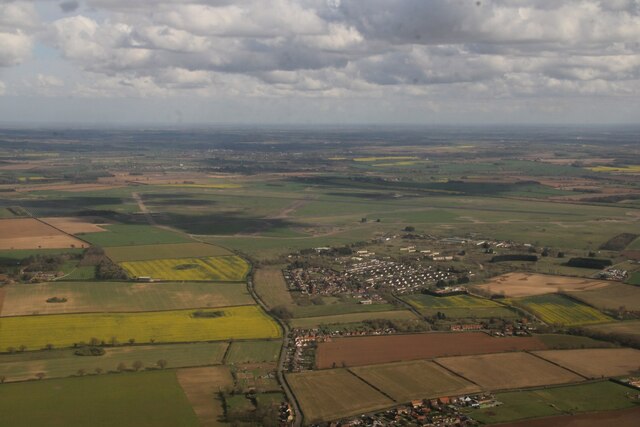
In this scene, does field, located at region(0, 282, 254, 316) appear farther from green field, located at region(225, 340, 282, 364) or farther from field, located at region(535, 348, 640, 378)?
field, located at region(535, 348, 640, 378)

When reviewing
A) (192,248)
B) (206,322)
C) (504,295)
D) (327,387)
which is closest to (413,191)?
(192,248)

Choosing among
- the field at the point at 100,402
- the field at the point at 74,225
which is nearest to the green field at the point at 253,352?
the field at the point at 100,402

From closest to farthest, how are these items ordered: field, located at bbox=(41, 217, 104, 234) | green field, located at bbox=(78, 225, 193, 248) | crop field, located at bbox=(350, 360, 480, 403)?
crop field, located at bbox=(350, 360, 480, 403) < green field, located at bbox=(78, 225, 193, 248) < field, located at bbox=(41, 217, 104, 234)

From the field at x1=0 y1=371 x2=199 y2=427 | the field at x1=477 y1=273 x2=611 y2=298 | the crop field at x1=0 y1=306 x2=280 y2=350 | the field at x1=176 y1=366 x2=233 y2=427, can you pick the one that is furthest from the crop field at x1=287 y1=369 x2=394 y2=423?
the field at x1=477 y1=273 x2=611 y2=298

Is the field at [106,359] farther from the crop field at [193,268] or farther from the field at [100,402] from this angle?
the crop field at [193,268]

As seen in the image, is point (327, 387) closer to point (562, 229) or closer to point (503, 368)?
point (503, 368)

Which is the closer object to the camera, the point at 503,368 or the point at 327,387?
Result: the point at 327,387
